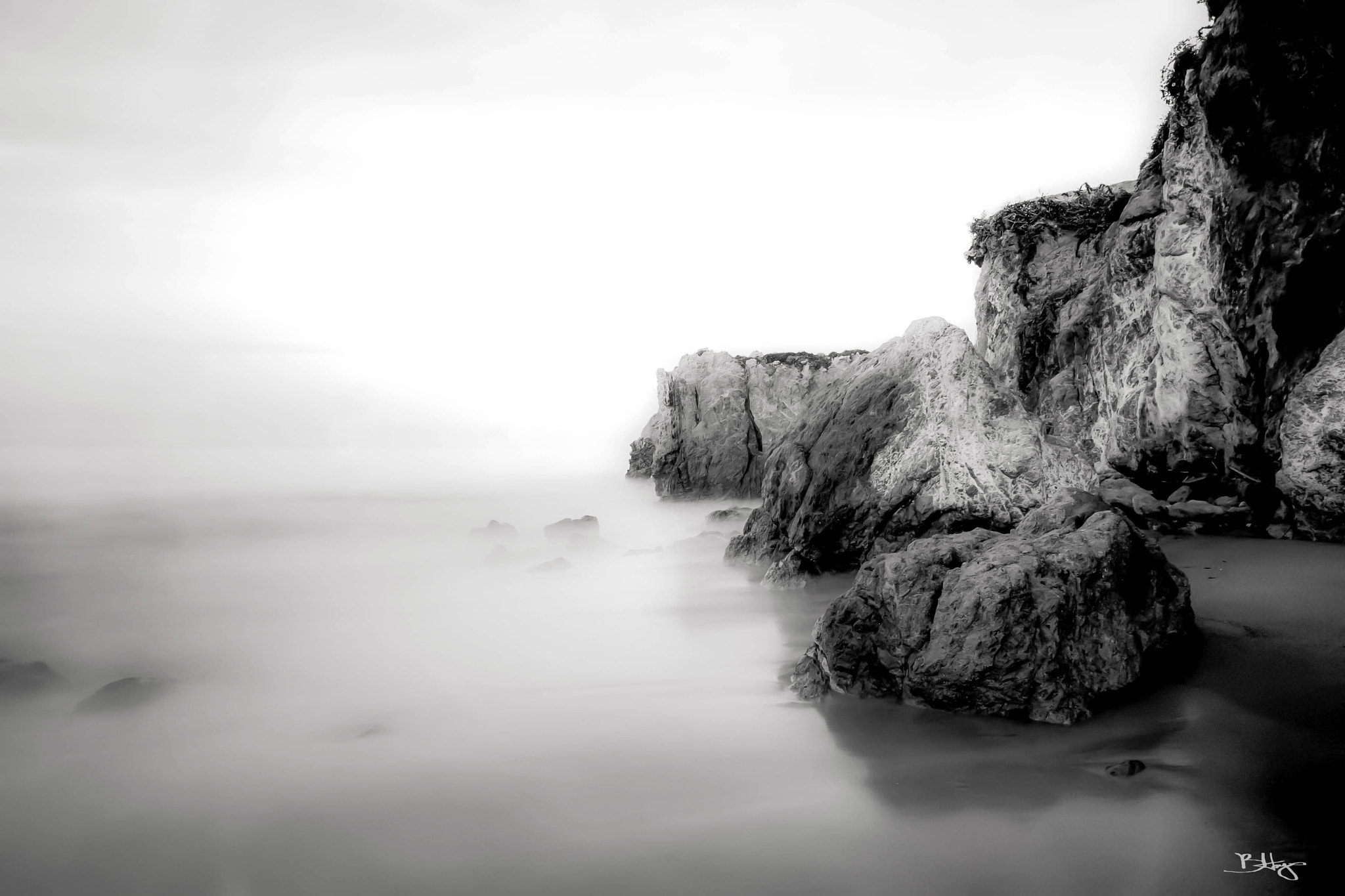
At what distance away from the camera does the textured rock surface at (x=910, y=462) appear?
25.4 feet

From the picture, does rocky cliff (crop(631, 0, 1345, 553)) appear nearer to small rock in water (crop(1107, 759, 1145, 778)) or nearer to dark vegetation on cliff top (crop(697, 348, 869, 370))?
small rock in water (crop(1107, 759, 1145, 778))

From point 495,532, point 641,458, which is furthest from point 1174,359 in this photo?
point 641,458

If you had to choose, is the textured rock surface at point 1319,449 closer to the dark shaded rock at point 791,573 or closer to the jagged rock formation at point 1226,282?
the jagged rock formation at point 1226,282

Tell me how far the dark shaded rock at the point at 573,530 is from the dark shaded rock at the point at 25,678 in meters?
9.07

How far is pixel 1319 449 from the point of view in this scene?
571 centimetres

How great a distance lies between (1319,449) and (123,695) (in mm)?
9884

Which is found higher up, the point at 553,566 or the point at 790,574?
the point at 790,574

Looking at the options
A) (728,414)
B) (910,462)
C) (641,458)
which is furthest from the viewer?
(641,458)

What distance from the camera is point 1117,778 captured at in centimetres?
343

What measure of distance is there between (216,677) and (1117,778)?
713cm

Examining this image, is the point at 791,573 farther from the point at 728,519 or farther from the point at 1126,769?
the point at 728,519

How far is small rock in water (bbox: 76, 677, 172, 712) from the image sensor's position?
5.74m

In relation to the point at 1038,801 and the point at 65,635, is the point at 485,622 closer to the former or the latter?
the point at 65,635

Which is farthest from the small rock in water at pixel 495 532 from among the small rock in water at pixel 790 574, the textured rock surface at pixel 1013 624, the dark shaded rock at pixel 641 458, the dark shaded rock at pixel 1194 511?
the dark shaded rock at pixel 641 458
